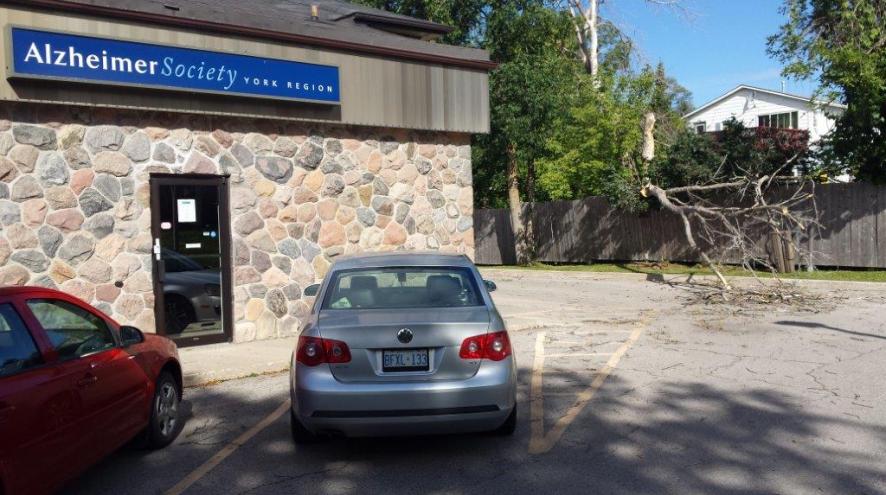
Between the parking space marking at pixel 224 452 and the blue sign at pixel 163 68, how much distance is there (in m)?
4.97

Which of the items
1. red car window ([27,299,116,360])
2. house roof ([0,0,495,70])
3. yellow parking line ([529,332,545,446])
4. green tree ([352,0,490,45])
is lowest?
yellow parking line ([529,332,545,446])

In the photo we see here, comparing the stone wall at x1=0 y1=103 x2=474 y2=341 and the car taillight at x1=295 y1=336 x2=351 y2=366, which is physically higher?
the stone wall at x1=0 y1=103 x2=474 y2=341

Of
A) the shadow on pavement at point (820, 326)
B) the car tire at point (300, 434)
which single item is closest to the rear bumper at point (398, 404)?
the car tire at point (300, 434)

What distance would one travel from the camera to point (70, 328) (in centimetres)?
561

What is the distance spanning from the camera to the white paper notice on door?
442 inches

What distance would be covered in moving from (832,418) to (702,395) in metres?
1.30

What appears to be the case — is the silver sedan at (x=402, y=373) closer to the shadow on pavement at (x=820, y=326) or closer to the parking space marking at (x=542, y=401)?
the parking space marking at (x=542, y=401)

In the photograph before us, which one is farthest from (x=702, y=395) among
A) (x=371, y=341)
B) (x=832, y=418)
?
(x=371, y=341)

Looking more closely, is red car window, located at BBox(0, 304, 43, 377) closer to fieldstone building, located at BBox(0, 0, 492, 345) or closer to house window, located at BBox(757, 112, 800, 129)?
fieldstone building, located at BBox(0, 0, 492, 345)

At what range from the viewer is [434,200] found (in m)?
13.8

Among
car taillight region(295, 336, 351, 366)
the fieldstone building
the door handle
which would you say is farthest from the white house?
the door handle

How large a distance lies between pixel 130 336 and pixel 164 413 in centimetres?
87

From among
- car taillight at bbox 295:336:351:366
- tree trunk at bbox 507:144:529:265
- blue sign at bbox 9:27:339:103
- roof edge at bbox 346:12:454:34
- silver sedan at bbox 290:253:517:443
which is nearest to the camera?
silver sedan at bbox 290:253:517:443

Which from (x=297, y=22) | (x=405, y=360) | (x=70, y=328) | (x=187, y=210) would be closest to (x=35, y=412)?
(x=70, y=328)
